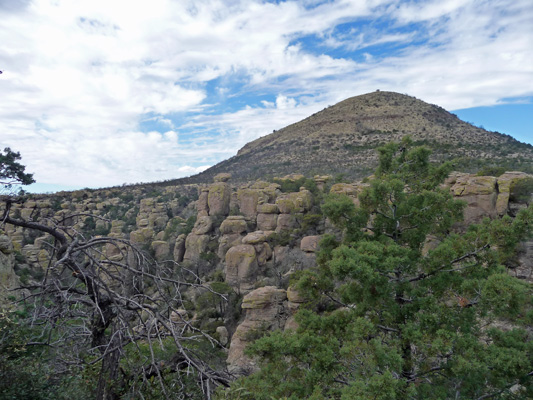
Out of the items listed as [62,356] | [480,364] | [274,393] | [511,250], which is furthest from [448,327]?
[62,356]

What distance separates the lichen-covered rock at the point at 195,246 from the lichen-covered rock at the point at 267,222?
430 cm

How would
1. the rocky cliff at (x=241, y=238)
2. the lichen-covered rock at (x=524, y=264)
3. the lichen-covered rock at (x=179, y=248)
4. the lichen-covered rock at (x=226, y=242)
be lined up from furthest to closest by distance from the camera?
1. the lichen-covered rock at (x=179, y=248)
2. the lichen-covered rock at (x=226, y=242)
3. the rocky cliff at (x=241, y=238)
4. the lichen-covered rock at (x=524, y=264)

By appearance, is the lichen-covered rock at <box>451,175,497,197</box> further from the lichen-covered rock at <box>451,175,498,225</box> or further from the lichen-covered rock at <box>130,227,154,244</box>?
the lichen-covered rock at <box>130,227,154,244</box>

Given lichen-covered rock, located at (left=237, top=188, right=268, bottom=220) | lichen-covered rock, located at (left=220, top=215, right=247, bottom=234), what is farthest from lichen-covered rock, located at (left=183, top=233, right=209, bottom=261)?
lichen-covered rock, located at (left=237, top=188, right=268, bottom=220)

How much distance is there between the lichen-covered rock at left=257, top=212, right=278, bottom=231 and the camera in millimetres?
23438

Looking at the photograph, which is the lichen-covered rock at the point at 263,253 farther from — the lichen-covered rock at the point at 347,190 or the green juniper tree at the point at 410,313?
the green juniper tree at the point at 410,313

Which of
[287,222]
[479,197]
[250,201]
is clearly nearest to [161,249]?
[250,201]

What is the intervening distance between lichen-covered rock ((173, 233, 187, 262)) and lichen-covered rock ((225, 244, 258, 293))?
709cm

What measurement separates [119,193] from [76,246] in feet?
135

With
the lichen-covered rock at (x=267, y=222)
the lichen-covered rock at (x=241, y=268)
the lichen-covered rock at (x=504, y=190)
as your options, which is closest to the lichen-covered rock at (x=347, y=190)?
the lichen-covered rock at (x=267, y=222)

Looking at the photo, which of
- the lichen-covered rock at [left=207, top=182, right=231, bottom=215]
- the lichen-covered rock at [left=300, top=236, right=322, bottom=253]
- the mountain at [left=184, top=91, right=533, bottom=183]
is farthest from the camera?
the mountain at [left=184, top=91, right=533, bottom=183]

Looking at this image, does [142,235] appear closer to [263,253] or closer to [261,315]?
[263,253]

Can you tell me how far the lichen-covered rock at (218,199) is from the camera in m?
27.6

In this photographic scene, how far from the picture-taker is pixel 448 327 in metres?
5.86
